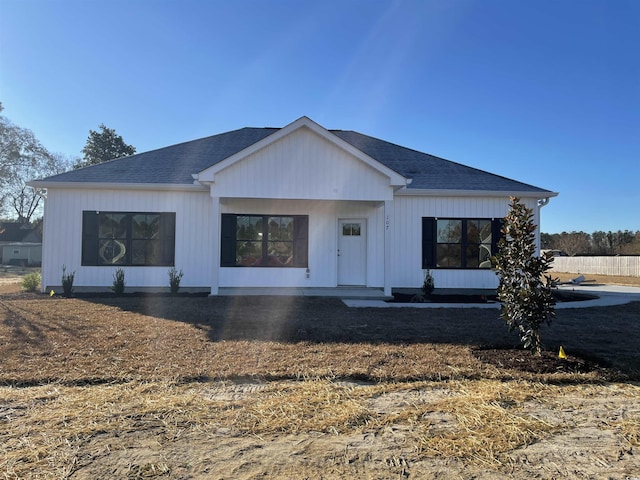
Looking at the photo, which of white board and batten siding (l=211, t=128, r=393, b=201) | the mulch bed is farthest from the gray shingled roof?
the mulch bed

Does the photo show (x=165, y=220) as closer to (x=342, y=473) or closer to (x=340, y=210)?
(x=340, y=210)

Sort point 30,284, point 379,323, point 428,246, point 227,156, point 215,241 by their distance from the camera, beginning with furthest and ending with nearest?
1. point 227,156
2. point 428,246
3. point 30,284
4. point 215,241
5. point 379,323

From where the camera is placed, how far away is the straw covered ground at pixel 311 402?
263 cm

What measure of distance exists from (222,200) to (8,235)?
141 ft

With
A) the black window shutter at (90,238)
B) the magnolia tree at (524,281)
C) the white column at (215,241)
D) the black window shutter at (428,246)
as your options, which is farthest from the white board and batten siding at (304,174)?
the magnolia tree at (524,281)

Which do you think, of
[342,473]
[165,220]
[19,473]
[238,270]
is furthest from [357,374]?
[165,220]

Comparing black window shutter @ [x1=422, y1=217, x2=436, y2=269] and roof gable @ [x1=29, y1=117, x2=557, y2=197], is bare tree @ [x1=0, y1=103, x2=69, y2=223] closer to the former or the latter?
roof gable @ [x1=29, y1=117, x2=557, y2=197]

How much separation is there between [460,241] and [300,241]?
15.9 feet

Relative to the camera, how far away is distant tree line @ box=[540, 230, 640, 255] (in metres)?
34.1

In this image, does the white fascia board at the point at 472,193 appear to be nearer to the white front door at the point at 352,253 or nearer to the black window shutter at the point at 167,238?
the white front door at the point at 352,253

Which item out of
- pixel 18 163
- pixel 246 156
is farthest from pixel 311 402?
pixel 18 163

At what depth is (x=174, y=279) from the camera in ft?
35.7

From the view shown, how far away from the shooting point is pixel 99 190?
11.2 meters

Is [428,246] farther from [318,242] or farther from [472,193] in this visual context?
[318,242]
